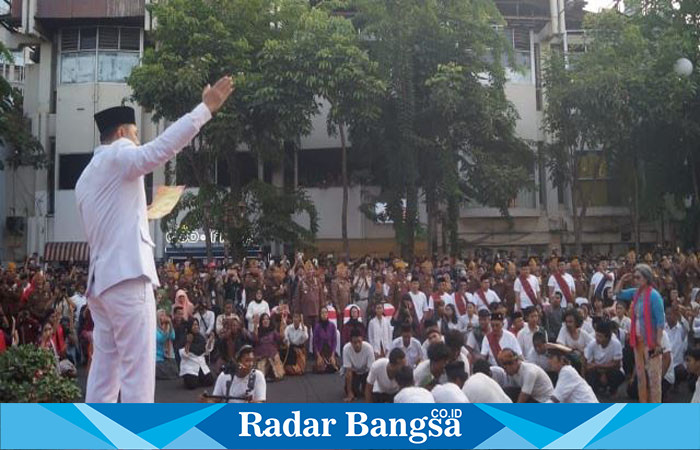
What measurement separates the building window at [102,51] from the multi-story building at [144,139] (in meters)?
0.03

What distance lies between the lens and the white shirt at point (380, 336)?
35.6 feet

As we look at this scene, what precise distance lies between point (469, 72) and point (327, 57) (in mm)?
4369

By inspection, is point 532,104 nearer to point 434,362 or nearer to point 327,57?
point 327,57

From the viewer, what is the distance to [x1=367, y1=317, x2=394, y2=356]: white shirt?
1086cm

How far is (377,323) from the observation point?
11.0 m

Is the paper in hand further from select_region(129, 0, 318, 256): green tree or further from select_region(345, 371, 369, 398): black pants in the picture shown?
select_region(129, 0, 318, 256): green tree

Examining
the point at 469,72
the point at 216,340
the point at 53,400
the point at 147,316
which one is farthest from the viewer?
the point at 469,72

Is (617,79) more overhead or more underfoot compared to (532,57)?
more underfoot

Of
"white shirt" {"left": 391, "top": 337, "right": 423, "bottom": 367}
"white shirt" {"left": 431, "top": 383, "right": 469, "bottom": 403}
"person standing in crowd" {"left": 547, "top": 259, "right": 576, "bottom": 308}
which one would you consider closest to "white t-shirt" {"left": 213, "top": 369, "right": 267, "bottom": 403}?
"white shirt" {"left": 391, "top": 337, "right": 423, "bottom": 367}

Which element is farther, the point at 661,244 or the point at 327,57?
the point at 661,244

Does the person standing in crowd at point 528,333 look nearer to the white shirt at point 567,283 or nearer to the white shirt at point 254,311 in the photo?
the white shirt at point 567,283

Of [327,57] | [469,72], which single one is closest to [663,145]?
[469,72]

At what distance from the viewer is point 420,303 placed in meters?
12.3

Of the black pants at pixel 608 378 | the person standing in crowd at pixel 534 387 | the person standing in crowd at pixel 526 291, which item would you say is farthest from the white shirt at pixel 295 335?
the person standing in crowd at pixel 534 387
